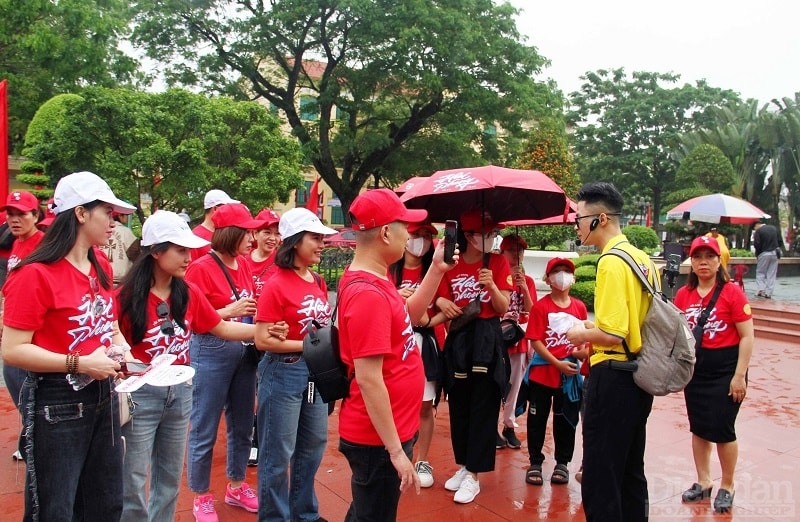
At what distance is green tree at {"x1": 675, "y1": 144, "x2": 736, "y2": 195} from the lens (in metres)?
26.5

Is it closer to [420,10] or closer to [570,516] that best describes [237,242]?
[570,516]

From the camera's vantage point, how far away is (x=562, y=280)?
444 cm

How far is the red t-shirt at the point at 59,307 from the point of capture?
2252 millimetres

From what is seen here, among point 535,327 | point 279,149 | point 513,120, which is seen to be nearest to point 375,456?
point 535,327

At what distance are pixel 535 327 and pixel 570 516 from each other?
134cm

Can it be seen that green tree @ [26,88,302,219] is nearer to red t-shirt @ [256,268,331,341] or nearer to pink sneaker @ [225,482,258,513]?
pink sneaker @ [225,482,258,513]

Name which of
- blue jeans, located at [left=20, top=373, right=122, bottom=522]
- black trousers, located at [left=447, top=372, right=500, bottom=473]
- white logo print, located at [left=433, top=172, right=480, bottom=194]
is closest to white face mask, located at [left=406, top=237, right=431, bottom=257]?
white logo print, located at [left=433, top=172, right=480, bottom=194]

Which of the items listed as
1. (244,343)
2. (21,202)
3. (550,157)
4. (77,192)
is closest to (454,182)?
(244,343)

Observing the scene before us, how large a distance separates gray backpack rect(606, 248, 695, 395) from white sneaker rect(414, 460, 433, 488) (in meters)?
1.79

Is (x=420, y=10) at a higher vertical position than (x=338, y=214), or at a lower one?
higher

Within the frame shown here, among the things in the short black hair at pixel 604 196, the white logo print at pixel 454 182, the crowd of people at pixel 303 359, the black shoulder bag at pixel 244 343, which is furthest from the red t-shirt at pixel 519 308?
the black shoulder bag at pixel 244 343

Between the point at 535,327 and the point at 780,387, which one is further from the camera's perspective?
the point at 780,387

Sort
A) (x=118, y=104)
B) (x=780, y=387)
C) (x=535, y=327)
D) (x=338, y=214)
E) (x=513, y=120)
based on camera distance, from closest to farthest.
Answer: (x=535, y=327) → (x=780, y=387) → (x=118, y=104) → (x=513, y=120) → (x=338, y=214)

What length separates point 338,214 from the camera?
4800cm
